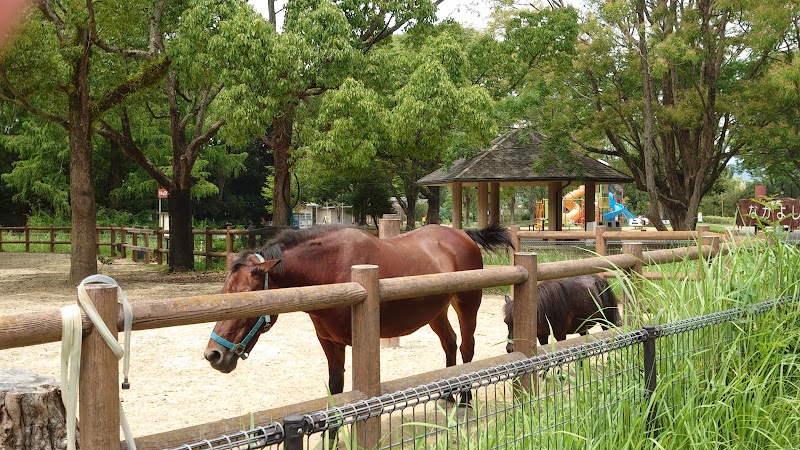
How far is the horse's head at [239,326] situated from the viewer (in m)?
3.94

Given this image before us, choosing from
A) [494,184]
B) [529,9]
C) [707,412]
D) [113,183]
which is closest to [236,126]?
[494,184]

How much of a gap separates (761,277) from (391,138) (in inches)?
467

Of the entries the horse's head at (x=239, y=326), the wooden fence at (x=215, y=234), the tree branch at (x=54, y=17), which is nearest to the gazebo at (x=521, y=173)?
the wooden fence at (x=215, y=234)

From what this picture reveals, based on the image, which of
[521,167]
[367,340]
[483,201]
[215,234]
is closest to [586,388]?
[367,340]

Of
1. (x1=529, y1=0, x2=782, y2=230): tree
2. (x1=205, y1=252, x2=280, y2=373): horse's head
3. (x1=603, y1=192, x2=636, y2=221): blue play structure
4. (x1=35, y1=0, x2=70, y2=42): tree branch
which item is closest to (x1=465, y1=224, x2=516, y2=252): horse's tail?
(x1=205, y1=252, x2=280, y2=373): horse's head

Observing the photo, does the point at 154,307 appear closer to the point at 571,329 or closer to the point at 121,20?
the point at 571,329

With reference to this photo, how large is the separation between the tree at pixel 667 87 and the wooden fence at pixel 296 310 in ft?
46.0

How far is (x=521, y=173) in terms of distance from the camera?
19.9 m

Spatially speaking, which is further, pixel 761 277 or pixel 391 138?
pixel 391 138

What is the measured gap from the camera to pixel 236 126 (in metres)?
14.0

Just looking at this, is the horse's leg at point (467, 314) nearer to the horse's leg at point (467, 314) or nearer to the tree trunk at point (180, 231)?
the horse's leg at point (467, 314)

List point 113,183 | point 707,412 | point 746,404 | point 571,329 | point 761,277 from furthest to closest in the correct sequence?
point 113,183
point 571,329
point 761,277
point 746,404
point 707,412

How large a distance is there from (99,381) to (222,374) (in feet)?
15.6

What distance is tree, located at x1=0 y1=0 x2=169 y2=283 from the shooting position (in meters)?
13.1
